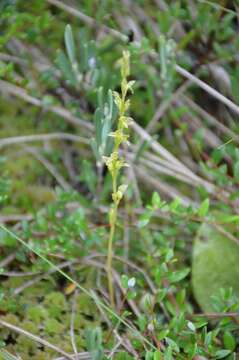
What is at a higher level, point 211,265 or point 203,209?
point 203,209

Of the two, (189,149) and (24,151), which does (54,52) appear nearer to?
(24,151)

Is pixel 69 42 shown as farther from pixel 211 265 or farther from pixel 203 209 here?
pixel 211 265

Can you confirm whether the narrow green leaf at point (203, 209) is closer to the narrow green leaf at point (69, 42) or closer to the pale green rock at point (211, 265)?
the pale green rock at point (211, 265)

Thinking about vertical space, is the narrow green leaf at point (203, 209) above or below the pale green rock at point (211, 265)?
above

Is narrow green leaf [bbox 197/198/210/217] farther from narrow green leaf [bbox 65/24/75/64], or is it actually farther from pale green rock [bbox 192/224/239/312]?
narrow green leaf [bbox 65/24/75/64]

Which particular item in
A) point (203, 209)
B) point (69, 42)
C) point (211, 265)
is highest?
point (69, 42)

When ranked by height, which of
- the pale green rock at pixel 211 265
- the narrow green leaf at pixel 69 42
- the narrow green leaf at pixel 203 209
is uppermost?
the narrow green leaf at pixel 69 42

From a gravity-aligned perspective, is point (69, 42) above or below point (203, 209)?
above

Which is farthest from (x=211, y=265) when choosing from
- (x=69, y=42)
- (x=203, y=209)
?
(x=69, y=42)

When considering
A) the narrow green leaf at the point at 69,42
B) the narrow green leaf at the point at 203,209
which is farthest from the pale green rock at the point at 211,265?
the narrow green leaf at the point at 69,42
